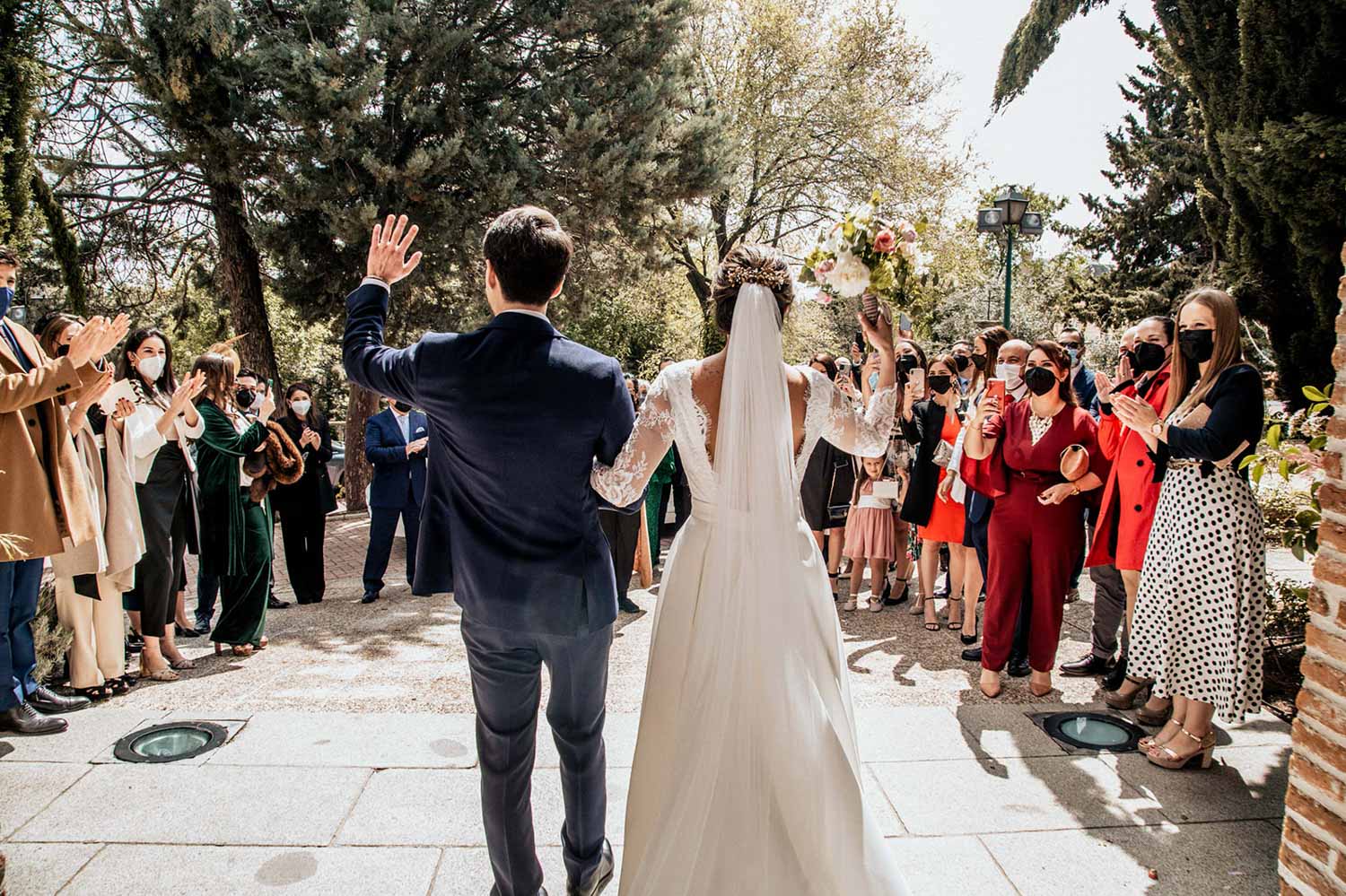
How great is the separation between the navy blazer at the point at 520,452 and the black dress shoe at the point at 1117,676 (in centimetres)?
394

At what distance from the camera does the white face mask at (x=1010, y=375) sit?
5.40m

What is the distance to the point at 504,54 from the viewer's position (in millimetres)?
11492

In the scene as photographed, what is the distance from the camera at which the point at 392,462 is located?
7.42 metres

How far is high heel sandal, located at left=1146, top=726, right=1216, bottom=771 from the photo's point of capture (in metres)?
3.78

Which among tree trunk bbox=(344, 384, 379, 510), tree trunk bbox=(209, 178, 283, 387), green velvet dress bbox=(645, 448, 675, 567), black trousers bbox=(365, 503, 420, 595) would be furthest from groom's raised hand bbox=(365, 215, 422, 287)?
tree trunk bbox=(344, 384, 379, 510)

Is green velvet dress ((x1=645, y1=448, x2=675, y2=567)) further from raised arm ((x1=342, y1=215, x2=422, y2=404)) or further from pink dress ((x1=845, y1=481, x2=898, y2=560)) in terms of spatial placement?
raised arm ((x1=342, y1=215, x2=422, y2=404))

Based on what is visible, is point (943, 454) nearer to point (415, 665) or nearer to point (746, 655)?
point (746, 655)

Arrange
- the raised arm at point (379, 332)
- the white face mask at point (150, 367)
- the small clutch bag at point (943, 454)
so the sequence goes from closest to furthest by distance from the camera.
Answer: the raised arm at point (379, 332)
the white face mask at point (150, 367)
the small clutch bag at point (943, 454)

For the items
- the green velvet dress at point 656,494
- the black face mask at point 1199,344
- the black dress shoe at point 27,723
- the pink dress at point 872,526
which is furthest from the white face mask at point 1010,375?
the black dress shoe at point 27,723

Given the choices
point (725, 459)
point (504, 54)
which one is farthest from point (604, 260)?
point (725, 459)

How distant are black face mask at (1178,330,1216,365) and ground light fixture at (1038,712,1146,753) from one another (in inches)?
80.0

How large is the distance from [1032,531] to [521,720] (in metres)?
3.38

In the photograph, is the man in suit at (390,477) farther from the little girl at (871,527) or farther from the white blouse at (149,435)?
the little girl at (871,527)

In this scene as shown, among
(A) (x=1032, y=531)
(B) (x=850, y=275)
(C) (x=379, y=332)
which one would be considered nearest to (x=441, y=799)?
(C) (x=379, y=332)
